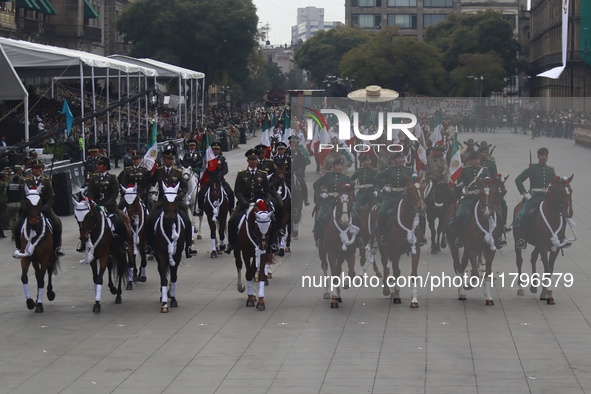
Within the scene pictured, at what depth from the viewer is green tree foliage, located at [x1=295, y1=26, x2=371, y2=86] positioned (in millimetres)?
136875

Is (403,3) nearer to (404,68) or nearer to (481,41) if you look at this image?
(481,41)

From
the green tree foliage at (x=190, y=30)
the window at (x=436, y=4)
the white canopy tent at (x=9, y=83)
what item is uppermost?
the window at (x=436, y=4)

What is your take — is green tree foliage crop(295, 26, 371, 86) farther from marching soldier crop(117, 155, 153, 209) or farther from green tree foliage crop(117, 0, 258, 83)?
marching soldier crop(117, 155, 153, 209)

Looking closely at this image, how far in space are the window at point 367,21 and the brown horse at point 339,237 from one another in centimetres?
13581

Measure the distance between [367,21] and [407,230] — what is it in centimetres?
13721

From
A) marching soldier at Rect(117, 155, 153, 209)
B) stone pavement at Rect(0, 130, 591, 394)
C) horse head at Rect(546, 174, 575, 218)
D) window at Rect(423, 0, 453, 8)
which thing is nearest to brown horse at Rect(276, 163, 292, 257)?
stone pavement at Rect(0, 130, 591, 394)

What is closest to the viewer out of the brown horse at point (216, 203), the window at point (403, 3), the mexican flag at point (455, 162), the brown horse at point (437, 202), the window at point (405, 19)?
the mexican flag at point (455, 162)

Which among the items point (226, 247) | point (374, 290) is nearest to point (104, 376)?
point (374, 290)

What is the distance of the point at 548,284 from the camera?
17.1 meters

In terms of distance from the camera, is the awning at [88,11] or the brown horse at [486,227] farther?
the awning at [88,11]

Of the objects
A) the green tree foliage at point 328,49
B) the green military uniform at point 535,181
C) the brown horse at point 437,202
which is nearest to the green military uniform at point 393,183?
the brown horse at point 437,202

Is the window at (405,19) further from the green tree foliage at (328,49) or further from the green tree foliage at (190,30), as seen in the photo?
the green tree foliage at (190,30)

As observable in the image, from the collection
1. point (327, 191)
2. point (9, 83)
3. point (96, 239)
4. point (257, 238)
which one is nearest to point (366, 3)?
point (9, 83)

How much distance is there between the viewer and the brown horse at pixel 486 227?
1697 centimetres
